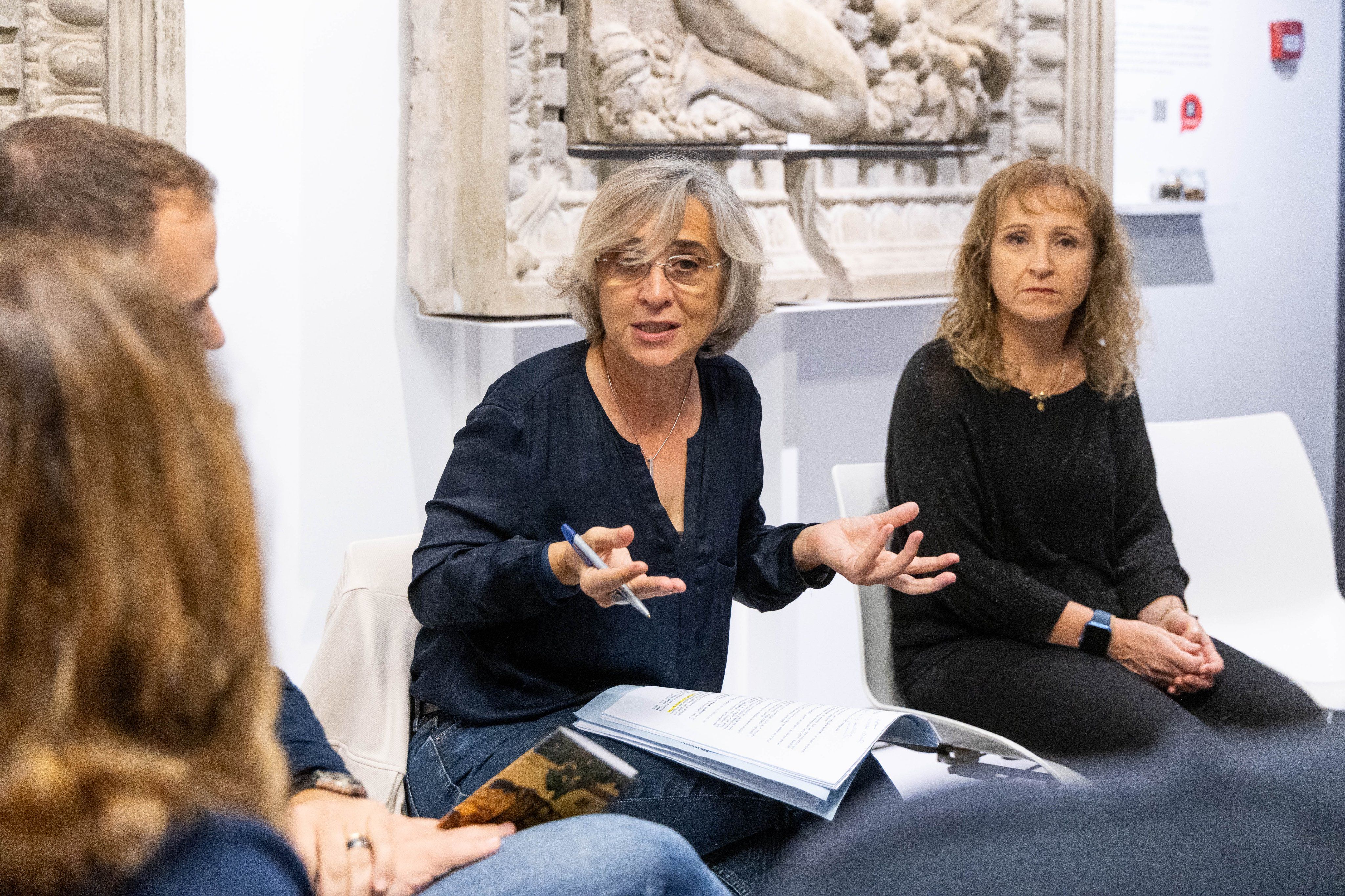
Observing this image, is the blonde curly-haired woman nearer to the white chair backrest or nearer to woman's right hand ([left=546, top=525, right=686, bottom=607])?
the white chair backrest

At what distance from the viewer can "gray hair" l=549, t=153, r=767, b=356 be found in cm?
205

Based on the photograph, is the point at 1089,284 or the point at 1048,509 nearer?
the point at 1048,509

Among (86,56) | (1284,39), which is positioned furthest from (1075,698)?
(1284,39)

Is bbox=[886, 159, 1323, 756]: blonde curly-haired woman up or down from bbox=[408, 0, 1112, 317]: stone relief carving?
down

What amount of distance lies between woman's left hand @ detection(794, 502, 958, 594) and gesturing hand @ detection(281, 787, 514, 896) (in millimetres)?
785

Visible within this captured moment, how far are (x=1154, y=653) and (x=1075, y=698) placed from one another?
198mm

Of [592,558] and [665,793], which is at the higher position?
[592,558]

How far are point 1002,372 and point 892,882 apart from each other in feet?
7.58

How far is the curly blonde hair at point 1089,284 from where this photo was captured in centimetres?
266

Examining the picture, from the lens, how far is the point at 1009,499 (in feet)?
8.27

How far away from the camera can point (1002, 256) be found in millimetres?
2648

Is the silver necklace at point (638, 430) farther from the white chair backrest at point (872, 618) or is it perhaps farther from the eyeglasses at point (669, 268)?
the white chair backrest at point (872, 618)

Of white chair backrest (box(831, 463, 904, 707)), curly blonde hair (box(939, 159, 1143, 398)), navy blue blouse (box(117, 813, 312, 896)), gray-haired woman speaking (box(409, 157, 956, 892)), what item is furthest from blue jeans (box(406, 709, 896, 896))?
curly blonde hair (box(939, 159, 1143, 398))

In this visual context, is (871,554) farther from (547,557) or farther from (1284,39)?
(1284,39)
